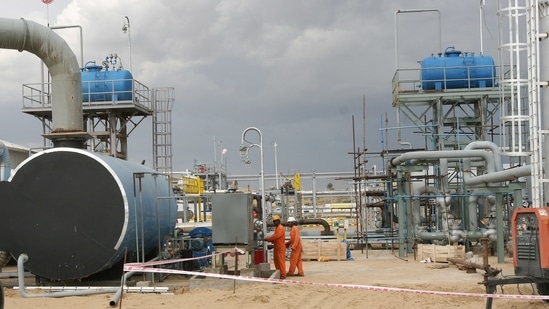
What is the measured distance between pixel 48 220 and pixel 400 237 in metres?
14.0

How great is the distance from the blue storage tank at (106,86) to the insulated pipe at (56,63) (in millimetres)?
15650

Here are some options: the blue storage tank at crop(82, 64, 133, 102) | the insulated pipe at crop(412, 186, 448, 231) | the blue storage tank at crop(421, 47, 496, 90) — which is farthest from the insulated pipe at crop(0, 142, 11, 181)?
the blue storage tank at crop(421, 47, 496, 90)

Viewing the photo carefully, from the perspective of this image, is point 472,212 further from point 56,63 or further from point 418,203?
point 56,63

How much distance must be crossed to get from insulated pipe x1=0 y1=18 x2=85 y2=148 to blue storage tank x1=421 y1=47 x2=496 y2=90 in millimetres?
17259

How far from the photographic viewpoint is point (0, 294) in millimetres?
7652

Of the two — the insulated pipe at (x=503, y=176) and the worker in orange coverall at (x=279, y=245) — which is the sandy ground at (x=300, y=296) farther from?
the insulated pipe at (x=503, y=176)

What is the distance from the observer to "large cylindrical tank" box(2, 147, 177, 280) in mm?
16234

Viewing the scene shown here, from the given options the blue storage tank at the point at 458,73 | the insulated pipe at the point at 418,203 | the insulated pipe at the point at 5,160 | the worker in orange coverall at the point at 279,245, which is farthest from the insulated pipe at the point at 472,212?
the insulated pipe at the point at 5,160

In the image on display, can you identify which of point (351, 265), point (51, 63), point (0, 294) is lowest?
point (351, 265)

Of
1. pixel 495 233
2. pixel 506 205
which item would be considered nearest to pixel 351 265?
pixel 495 233

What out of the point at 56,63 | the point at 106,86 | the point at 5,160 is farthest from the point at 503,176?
the point at 106,86

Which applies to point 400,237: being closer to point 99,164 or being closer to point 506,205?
point 506,205

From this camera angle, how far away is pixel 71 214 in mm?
16359

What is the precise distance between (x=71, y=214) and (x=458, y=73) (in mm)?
20077
